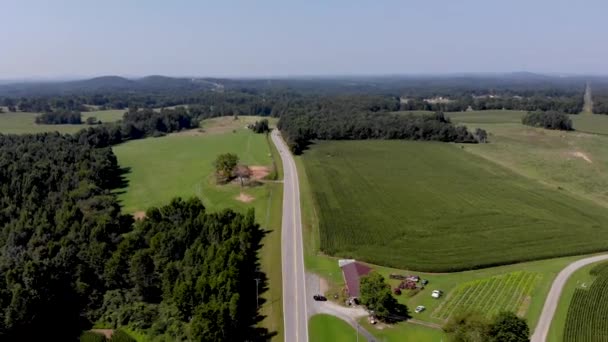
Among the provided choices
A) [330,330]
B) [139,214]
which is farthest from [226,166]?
[330,330]

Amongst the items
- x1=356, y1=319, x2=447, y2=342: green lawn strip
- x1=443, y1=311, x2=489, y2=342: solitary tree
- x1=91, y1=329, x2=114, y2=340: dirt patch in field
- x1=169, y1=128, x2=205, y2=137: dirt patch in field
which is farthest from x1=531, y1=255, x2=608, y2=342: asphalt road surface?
x1=169, y1=128, x2=205, y2=137: dirt patch in field

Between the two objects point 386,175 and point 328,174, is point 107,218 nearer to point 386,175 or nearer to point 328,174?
point 328,174

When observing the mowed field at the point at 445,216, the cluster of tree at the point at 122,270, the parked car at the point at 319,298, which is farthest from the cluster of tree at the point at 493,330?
the cluster of tree at the point at 122,270

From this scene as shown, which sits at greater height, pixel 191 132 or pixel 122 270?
pixel 191 132

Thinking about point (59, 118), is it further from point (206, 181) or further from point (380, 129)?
point (380, 129)

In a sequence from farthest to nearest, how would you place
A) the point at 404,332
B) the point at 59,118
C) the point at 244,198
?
the point at 59,118 < the point at 244,198 < the point at 404,332

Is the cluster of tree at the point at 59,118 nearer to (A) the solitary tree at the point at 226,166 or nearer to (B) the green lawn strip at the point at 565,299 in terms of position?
(A) the solitary tree at the point at 226,166

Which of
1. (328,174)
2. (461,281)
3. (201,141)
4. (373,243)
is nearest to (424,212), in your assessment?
(373,243)
